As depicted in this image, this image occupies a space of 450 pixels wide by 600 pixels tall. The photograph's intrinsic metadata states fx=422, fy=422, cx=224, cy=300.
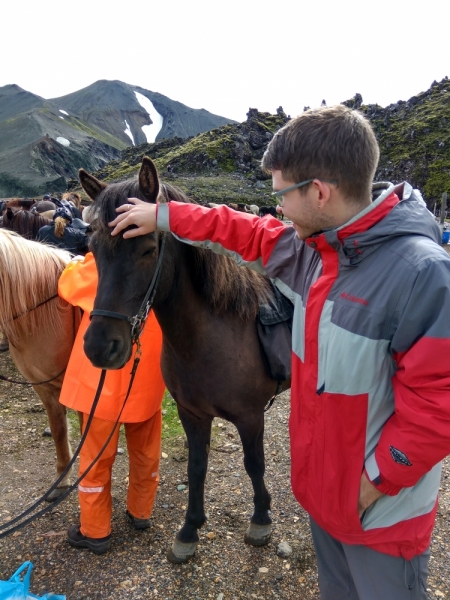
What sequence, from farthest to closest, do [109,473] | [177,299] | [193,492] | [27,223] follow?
[27,223]
[193,492]
[109,473]
[177,299]

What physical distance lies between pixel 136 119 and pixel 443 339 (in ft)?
529

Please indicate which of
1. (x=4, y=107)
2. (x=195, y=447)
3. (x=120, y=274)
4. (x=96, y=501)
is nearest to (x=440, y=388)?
(x=120, y=274)

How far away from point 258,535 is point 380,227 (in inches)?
107

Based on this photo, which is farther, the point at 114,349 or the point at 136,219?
the point at 114,349

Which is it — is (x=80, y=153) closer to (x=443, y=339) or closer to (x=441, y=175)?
(x=441, y=175)

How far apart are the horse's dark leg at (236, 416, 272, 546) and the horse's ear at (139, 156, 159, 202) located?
1.57 metres

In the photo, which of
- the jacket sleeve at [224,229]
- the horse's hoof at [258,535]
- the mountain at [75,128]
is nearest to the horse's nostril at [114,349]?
the jacket sleeve at [224,229]

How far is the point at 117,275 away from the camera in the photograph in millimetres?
2002

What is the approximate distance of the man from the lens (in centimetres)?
129

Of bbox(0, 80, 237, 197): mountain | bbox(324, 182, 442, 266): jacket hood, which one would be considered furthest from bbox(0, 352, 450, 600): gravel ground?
bbox(0, 80, 237, 197): mountain

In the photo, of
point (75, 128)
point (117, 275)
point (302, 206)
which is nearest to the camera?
point (302, 206)

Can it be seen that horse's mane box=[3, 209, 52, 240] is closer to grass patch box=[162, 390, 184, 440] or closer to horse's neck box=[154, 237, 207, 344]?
grass patch box=[162, 390, 184, 440]

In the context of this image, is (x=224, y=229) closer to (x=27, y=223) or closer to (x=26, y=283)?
(x=26, y=283)

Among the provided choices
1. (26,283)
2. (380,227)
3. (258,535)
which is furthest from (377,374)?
(26,283)
